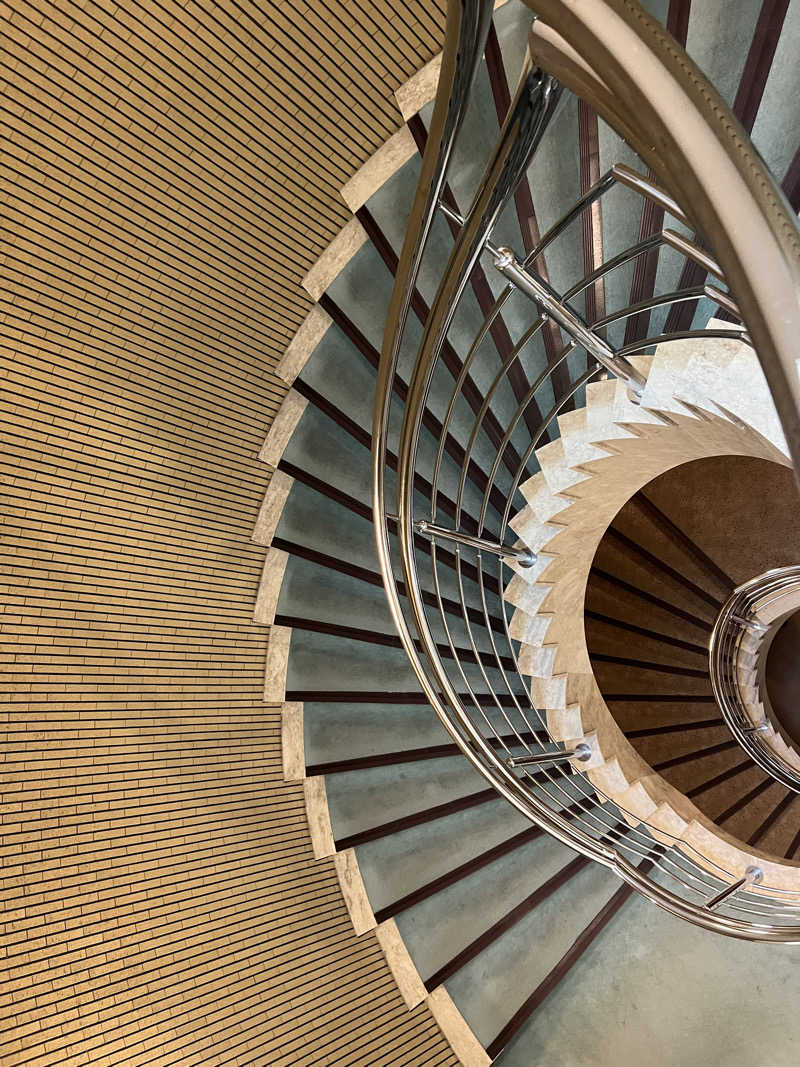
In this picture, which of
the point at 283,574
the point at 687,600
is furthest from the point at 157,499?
the point at 687,600

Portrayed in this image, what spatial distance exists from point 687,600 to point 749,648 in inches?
32.3

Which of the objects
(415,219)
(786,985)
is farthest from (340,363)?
(786,985)

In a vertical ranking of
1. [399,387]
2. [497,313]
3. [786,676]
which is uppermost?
[399,387]

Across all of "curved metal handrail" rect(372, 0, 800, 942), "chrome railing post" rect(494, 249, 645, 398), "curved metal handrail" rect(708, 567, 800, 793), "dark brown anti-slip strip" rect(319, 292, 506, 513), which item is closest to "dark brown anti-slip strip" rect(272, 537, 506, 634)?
"curved metal handrail" rect(372, 0, 800, 942)

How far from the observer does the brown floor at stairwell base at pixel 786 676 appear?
729cm

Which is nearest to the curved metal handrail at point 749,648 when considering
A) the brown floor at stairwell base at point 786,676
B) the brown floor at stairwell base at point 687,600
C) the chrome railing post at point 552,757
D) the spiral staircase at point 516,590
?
the brown floor at stairwell base at point 687,600

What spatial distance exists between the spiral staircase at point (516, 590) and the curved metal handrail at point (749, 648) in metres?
1.86

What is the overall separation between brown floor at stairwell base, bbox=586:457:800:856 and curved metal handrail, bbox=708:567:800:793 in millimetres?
131

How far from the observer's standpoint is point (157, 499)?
123 inches

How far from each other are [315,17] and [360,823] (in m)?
3.60

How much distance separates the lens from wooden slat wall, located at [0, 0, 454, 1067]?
8.35ft

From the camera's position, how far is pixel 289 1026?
3521 millimetres

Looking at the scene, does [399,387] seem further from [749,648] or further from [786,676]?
[786,676]

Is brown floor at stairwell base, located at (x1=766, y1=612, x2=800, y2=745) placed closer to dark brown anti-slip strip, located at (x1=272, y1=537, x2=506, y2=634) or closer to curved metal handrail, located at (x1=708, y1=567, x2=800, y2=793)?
curved metal handrail, located at (x1=708, y1=567, x2=800, y2=793)
